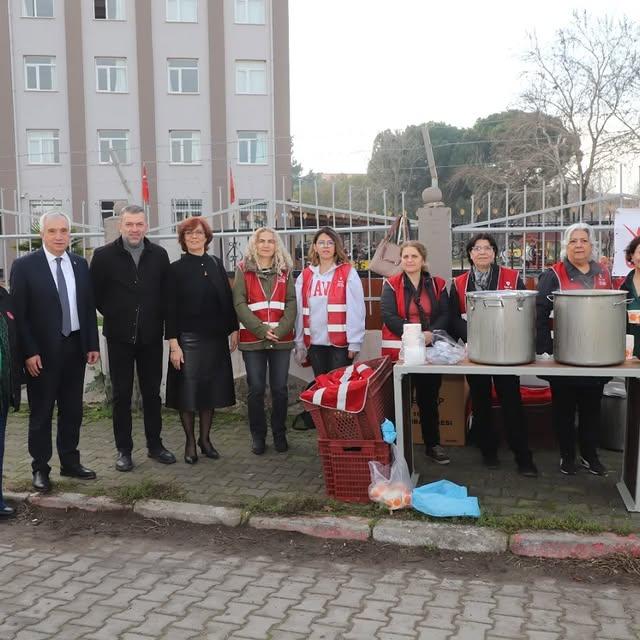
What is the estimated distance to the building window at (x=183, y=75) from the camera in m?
29.8

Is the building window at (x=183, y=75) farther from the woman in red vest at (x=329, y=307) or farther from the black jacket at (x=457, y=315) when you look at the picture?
the black jacket at (x=457, y=315)

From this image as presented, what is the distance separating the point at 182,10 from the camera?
29.7 meters

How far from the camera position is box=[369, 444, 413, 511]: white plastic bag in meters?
4.46

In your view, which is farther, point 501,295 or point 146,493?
point 146,493

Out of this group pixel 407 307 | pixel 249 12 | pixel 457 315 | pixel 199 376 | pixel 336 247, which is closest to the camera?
pixel 407 307

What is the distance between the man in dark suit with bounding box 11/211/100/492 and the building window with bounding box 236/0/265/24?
2772 cm

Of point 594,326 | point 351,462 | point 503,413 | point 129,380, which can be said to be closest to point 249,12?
point 129,380

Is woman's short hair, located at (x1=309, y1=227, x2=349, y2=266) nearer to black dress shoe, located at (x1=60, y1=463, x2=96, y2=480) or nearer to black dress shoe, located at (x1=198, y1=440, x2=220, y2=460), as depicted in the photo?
black dress shoe, located at (x1=198, y1=440, x2=220, y2=460)

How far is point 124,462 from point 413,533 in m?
2.49

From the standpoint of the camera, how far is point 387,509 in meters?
4.46

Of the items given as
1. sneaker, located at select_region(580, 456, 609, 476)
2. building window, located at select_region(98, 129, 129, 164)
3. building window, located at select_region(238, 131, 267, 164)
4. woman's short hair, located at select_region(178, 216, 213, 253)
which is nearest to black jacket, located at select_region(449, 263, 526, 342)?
sneaker, located at select_region(580, 456, 609, 476)

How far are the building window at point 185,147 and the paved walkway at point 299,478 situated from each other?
958 inches

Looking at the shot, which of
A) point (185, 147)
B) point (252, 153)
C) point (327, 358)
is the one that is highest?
point (185, 147)

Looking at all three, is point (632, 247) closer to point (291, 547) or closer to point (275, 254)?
point (275, 254)
